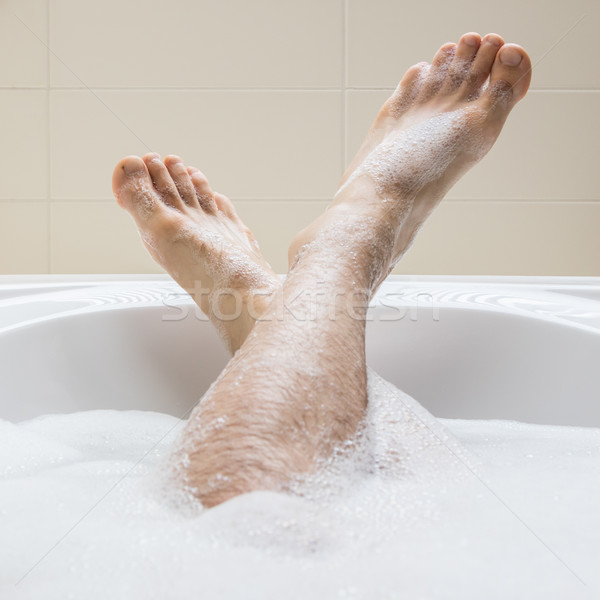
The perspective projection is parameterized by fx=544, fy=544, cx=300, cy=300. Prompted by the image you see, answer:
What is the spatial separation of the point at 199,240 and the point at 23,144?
883 mm

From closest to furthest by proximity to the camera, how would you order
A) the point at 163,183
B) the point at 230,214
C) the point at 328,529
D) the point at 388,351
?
the point at 328,529 < the point at 388,351 < the point at 163,183 < the point at 230,214

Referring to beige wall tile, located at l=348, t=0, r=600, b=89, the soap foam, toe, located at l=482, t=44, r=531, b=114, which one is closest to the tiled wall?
beige wall tile, located at l=348, t=0, r=600, b=89

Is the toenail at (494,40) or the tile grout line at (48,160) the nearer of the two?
the toenail at (494,40)

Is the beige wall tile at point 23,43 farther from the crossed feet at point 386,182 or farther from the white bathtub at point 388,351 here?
the white bathtub at point 388,351

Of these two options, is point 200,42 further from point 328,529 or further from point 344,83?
point 328,529

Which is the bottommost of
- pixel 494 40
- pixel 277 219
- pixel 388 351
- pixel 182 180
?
pixel 388 351

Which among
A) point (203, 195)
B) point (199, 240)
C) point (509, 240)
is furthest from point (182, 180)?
point (509, 240)

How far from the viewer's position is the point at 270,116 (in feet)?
4.66

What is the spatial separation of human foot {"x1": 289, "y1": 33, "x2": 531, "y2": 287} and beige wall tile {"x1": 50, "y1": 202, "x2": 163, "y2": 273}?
2.60 ft

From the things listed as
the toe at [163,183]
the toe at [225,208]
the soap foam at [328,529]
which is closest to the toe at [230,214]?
the toe at [225,208]

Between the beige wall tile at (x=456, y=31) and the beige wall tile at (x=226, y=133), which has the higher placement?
the beige wall tile at (x=456, y=31)

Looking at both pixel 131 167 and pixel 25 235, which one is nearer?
pixel 131 167

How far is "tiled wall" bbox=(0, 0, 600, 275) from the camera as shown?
139cm

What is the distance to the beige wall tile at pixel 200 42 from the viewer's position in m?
1.38
